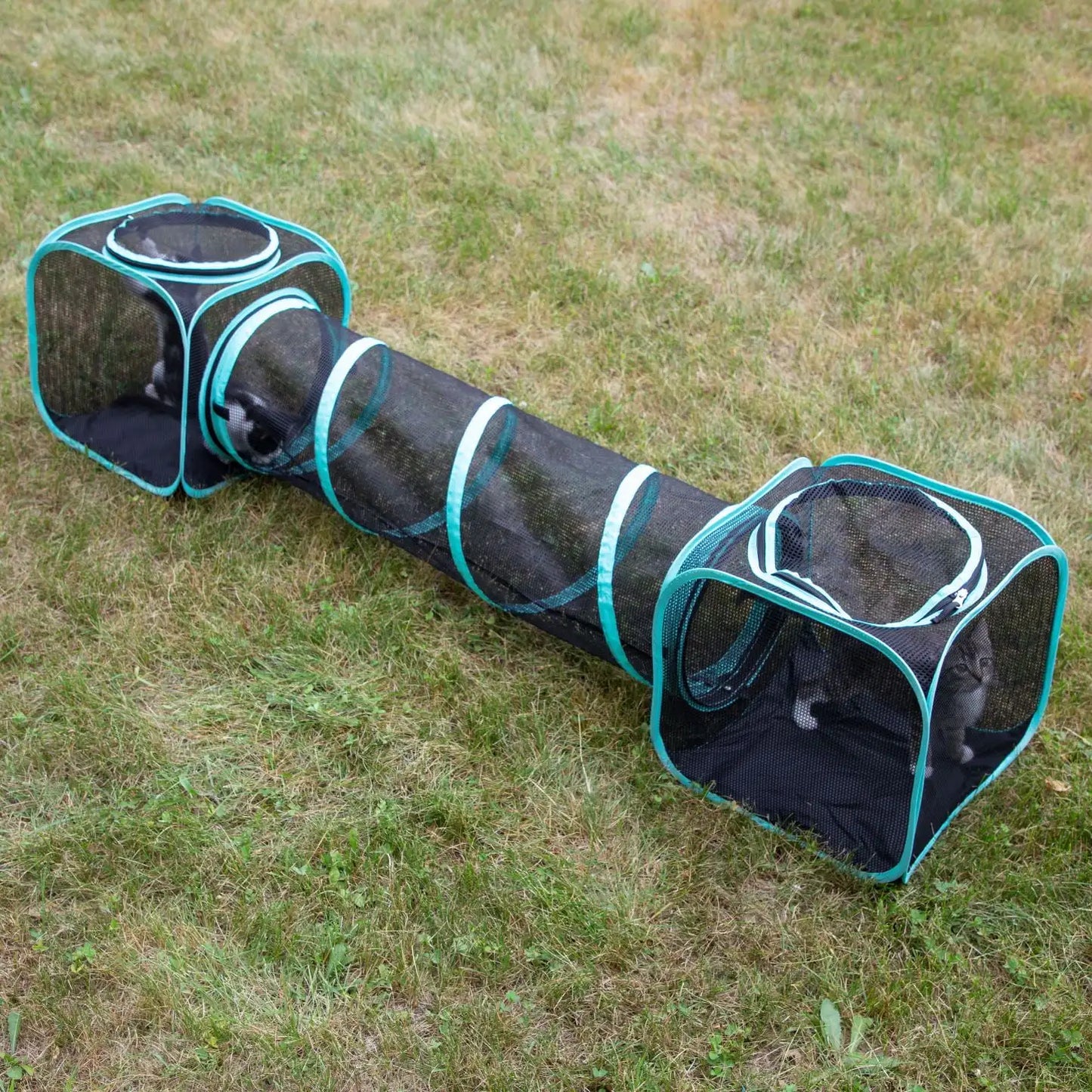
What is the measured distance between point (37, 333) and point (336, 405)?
115 centimetres

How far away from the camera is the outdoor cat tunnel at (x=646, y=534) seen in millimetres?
2645

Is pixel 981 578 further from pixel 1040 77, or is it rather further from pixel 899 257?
pixel 1040 77

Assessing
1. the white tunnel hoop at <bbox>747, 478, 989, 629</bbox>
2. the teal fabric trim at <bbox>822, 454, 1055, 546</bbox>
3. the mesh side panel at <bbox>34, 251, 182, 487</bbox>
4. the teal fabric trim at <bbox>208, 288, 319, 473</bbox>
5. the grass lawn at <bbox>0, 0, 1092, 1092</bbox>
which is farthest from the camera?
the mesh side panel at <bbox>34, 251, 182, 487</bbox>

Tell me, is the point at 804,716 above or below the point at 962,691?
below

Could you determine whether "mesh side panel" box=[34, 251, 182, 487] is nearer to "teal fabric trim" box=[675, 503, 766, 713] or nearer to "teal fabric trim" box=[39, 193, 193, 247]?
"teal fabric trim" box=[39, 193, 193, 247]

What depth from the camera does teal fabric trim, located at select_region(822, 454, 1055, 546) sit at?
9.04ft

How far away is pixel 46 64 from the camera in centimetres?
623

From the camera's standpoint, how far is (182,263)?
3490 mm

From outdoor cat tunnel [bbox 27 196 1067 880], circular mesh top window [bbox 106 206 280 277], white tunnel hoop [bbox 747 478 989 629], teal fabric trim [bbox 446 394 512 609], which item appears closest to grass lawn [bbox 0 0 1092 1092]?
outdoor cat tunnel [bbox 27 196 1067 880]

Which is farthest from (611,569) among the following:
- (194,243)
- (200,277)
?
(194,243)

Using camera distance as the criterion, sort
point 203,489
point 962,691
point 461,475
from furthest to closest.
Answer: point 203,489 → point 461,475 → point 962,691

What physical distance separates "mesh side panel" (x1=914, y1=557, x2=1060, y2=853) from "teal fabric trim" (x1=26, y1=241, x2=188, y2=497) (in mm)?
2237

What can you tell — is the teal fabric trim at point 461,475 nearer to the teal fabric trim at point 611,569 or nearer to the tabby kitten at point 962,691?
the teal fabric trim at point 611,569

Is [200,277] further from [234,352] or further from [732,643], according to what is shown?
[732,643]
